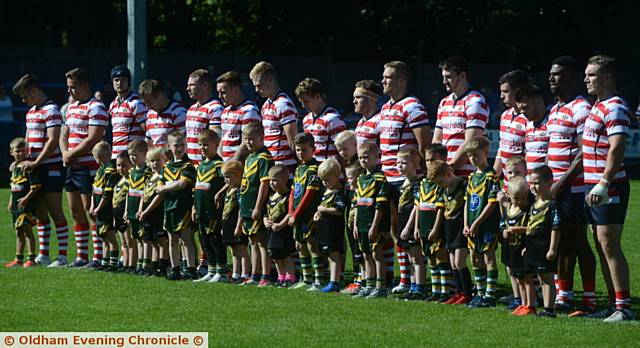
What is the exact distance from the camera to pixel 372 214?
1159cm

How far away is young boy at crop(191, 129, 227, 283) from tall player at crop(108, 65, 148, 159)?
1133 mm

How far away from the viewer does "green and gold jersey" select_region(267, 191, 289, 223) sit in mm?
12227

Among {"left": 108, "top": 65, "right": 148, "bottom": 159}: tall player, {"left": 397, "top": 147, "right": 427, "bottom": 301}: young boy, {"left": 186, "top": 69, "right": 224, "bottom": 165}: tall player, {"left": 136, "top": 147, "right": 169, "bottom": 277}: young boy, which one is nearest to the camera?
{"left": 397, "top": 147, "right": 427, "bottom": 301}: young boy

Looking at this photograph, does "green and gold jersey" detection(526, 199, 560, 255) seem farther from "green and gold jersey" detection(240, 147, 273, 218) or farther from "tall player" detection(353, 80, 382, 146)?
"green and gold jersey" detection(240, 147, 273, 218)

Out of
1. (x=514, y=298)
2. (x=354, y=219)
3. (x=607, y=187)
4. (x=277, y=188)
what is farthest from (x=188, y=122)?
(x=607, y=187)

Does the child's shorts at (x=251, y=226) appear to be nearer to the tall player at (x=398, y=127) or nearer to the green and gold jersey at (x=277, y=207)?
the green and gold jersey at (x=277, y=207)

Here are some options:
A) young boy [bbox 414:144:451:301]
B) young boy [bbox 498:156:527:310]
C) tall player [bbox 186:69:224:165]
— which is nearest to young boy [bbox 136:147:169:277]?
tall player [bbox 186:69:224:165]

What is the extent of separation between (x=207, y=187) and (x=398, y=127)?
2.16 meters

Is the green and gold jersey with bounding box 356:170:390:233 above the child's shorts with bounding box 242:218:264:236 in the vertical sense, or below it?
above

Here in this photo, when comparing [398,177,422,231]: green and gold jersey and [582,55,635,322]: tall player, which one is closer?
[582,55,635,322]: tall player

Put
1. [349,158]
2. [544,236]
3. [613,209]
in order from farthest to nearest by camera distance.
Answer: [349,158] < [544,236] < [613,209]

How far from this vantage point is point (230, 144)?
42.1 ft

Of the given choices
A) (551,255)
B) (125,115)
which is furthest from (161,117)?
(551,255)

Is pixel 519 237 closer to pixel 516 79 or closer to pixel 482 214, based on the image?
pixel 482 214
